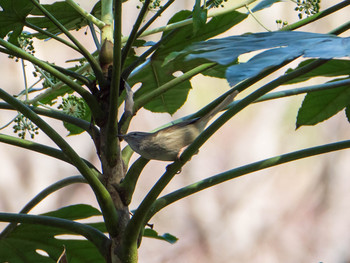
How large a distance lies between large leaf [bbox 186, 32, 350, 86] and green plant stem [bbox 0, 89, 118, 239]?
0.26m

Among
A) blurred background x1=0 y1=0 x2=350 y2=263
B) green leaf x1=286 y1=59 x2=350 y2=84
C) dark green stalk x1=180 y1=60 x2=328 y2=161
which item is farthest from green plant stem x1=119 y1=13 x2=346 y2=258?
blurred background x1=0 y1=0 x2=350 y2=263

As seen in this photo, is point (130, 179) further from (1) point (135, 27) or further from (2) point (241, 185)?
(2) point (241, 185)

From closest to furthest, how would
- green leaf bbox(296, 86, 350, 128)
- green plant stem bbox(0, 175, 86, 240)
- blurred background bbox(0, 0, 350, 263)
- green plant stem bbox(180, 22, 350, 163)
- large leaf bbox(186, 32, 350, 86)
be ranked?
1. large leaf bbox(186, 32, 350, 86)
2. green plant stem bbox(180, 22, 350, 163)
3. green plant stem bbox(0, 175, 86, 240)
4. green leaf bbox(296, 86, 350, 128)
5. blurred background bbox(0, 0, 350, 263)

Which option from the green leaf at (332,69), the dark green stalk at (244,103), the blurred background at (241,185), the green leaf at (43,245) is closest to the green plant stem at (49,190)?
the green leaf at (43,245)

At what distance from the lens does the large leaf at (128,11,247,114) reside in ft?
3.31

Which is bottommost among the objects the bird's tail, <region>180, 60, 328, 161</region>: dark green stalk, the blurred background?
<region>180, 60, 328, 161</region>: dark green stalk

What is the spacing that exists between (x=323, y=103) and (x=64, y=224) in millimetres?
459

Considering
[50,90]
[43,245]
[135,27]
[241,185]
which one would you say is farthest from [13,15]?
[241,185]

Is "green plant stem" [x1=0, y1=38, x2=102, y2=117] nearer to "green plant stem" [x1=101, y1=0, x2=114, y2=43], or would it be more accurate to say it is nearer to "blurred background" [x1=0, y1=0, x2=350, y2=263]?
"green plant stem" [x1=101, y1=0, x2=114, y2=43]

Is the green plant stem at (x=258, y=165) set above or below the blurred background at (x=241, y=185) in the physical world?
below

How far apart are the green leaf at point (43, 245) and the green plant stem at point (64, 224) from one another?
18 centimetres

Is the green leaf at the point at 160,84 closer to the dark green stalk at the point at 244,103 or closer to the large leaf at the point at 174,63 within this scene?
the large leaf at the point at 174,63

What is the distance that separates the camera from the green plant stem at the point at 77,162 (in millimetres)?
774

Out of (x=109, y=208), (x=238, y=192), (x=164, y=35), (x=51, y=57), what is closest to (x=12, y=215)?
(x=109, y=208)
